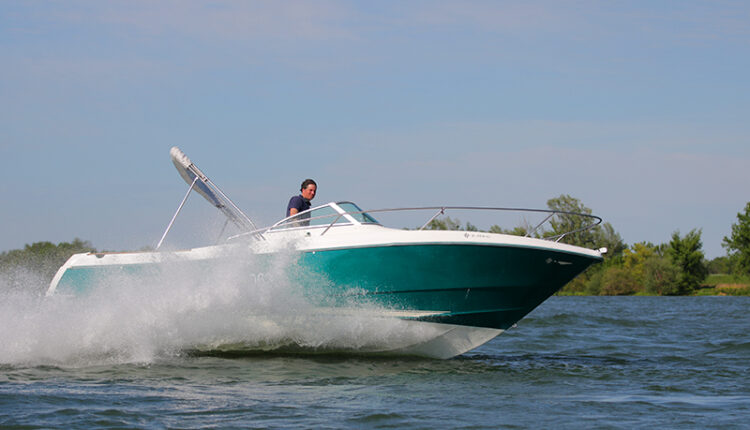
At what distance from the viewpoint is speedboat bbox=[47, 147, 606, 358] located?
30.0 feet

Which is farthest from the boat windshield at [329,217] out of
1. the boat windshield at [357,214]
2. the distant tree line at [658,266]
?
the distant tree line at [658,266]

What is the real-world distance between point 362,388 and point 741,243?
71.0 metres

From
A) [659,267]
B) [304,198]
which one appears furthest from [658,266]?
[304,198]

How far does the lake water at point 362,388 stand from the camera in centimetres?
595

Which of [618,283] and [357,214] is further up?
[357,214]

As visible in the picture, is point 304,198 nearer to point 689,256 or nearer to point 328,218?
point 328,218

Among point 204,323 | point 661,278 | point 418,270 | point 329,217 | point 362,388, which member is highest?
point 329,217

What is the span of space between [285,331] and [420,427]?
13.7ft

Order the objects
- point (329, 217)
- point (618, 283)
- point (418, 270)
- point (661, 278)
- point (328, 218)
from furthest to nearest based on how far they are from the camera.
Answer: point (618, 283), point (661, 278), point (328, 218), point (329, 217), point (418, 270)

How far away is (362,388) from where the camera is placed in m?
7.59

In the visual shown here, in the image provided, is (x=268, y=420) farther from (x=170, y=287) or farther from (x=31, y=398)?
(x=170, y=287)

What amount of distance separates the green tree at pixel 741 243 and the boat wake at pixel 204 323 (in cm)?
6770

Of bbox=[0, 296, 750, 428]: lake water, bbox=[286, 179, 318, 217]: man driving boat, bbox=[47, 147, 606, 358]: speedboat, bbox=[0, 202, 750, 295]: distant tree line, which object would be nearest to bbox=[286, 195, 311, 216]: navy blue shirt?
bbox=[286, 179, 318, 217]: man driving boat

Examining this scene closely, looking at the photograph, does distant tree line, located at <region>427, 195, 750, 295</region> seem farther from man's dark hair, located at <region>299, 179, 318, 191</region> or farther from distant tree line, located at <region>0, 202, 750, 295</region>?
man's dark hair, located at <region>299, 179, 318, 191</region>
